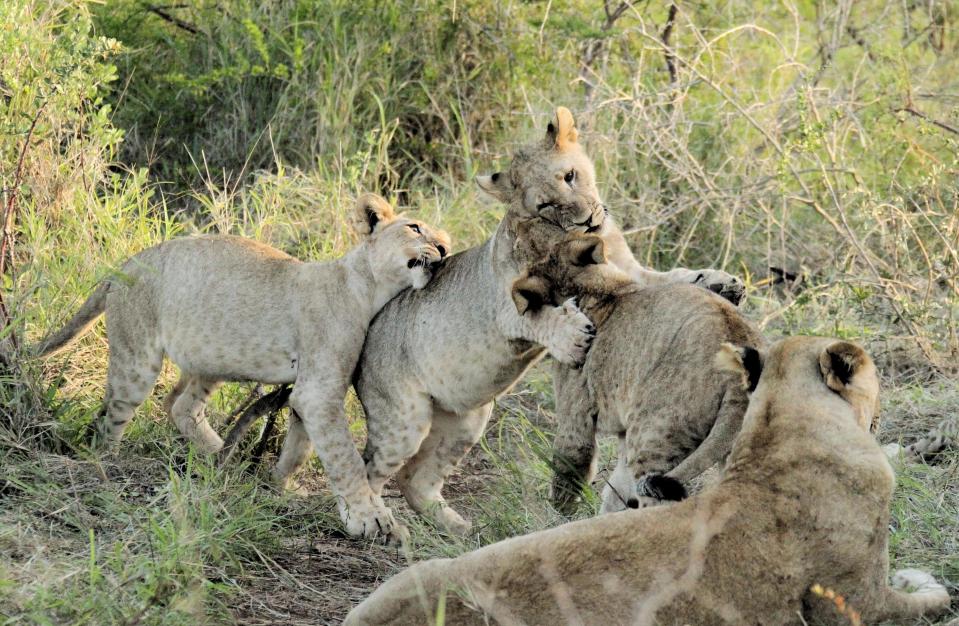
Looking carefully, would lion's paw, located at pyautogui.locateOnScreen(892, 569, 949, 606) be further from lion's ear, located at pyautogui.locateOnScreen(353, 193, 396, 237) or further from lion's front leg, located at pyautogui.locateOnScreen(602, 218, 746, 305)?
lion's ear, located at pyautogui.locateOnScreen(353, 193, 396, 237)

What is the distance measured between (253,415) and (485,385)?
108 cm

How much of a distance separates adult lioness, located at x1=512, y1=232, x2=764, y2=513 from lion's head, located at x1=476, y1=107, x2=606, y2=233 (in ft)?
0.67

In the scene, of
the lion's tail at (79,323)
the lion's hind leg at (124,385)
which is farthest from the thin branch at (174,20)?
the lion's hind leg at (124,385)

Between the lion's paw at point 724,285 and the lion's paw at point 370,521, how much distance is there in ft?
5.22

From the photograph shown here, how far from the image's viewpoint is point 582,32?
28.2 feet

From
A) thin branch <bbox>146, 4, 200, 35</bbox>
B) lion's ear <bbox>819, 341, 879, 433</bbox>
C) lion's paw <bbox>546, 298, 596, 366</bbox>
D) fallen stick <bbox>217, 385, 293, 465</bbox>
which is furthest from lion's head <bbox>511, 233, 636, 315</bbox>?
thin branch <bbox>146, 4, 200, 35</bbox>

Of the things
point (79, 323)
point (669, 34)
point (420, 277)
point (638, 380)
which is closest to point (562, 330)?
point (638, 380)

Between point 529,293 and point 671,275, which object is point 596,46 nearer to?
point 671,275

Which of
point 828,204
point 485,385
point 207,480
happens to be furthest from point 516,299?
point 828,204

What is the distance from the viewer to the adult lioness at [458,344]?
549cm

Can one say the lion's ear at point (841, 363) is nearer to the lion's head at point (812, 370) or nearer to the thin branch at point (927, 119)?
the lion's head at point (812, 370)

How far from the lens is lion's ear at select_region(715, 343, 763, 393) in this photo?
3.73 meters

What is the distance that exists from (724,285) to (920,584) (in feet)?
5.00

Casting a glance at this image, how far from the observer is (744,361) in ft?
12.3
